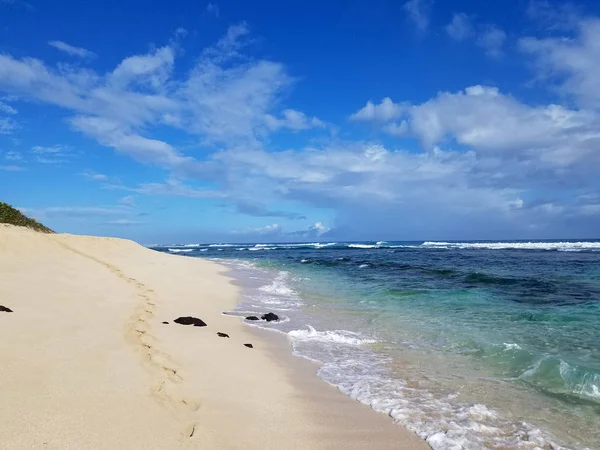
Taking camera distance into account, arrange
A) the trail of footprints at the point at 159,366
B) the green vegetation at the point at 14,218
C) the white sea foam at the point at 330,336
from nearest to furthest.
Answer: the trail of footprints at the point at 159,366
the white sea foam at the point at 330,336
the green vegetation at the point at 14,218

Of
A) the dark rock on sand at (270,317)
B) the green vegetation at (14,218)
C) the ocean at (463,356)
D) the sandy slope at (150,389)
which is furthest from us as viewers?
the green vegetation at (14,218)

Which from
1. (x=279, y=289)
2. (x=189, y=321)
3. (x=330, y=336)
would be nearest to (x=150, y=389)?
(x=189, y=321)

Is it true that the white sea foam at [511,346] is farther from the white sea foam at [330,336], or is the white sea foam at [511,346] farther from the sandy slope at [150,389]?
the sandy slope at [150,389]

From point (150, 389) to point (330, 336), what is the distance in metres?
5.08

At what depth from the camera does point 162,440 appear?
3.28 meters

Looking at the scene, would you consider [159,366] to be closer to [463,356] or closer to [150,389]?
[150,389]

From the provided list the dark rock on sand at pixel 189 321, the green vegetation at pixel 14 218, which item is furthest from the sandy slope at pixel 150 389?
the green vegetation at pixel 14 218

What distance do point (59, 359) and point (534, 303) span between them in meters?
13.6

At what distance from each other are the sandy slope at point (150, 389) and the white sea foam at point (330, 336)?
859mm

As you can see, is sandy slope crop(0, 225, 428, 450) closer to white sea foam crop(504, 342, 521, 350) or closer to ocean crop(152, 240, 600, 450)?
ocean crop(152, 240, 600, 450)

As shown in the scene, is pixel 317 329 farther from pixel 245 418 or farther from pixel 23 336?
pixel 23 336

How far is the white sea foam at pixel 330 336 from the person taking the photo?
8.31m

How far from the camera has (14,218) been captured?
68.3ft

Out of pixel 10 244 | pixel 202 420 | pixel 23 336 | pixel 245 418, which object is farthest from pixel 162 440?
pixel 10 244
